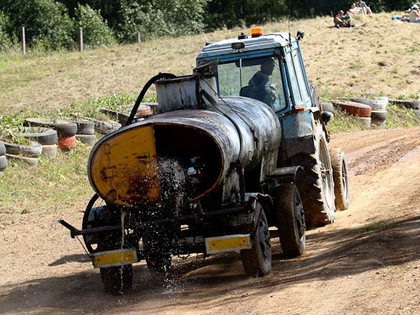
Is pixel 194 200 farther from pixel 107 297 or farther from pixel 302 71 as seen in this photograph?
pixel 302 71

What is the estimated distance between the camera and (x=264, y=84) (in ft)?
28.5

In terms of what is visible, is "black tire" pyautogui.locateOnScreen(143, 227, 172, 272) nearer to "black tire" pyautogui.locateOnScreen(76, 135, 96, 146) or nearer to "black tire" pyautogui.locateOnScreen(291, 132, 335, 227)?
"black tire" pyautogui.locateOnScreen(291, 132, 335, 227)

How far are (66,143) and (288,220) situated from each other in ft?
25.8

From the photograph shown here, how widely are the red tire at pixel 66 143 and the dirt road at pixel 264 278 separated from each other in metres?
3.63

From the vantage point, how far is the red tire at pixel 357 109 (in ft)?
64.7

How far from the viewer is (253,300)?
5.99 m

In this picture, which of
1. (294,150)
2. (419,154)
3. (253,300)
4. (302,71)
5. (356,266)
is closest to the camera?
(253,300)

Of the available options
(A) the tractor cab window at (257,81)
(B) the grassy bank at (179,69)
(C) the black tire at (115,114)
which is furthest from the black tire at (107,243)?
(C) the black tire at (115,114)

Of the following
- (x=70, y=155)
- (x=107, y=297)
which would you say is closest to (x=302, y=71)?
(x=107, y=297)

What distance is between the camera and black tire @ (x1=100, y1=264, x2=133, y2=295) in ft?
22.1

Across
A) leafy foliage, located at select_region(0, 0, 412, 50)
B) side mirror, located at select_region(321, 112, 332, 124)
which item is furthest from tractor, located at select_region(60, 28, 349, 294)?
leafy foliage, located at select_region(0, 0, 412, 50)

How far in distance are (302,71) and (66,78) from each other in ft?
62.3

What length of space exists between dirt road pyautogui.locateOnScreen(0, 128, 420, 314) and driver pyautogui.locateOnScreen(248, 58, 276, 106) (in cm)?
185

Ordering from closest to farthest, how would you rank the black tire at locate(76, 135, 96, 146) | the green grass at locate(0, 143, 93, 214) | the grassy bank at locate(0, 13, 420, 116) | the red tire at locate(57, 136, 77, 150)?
1. the green grass at locate(0, 143, 93, 214)
2. the red tire at locate(57, 136, 77, 150)
3. the black tire at locate(76, 135, 96, 146)
4. the grassy bank at locate(0, 13, 420, 116)
